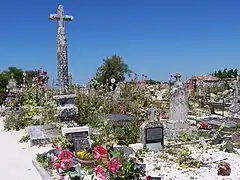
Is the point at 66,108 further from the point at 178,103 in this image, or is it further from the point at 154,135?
the point at 178,103

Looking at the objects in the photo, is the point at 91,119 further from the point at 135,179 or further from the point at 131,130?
the point at 135,179

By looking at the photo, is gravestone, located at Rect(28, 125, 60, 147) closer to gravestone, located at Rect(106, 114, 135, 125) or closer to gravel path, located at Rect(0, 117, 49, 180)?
gravel path, located at Rect(0, 117, 49, 180)

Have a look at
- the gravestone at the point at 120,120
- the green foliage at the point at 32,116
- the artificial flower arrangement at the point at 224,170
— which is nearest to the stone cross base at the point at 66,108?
the green foliage at the point at 32,116

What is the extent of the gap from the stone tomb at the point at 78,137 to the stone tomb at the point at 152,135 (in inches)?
61.3

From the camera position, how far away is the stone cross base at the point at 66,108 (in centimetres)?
1120

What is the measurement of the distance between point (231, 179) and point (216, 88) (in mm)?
17909

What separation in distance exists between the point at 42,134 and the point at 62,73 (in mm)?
2283

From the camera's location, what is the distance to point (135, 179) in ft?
15.7

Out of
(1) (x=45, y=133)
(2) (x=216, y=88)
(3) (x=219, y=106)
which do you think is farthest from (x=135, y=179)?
(2) (x=216, y=88)

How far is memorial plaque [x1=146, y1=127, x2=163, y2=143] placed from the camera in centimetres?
884

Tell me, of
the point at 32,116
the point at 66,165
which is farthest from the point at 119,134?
the point at 66,165

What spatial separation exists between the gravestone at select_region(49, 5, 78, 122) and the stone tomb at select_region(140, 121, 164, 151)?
3463 mm

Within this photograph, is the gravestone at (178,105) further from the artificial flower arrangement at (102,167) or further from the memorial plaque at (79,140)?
the artificial flower arrangement at (102,167)

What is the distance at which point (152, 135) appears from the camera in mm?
8875
